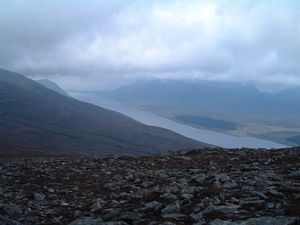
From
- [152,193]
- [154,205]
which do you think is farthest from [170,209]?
[152,193]

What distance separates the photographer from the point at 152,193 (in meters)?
18.7

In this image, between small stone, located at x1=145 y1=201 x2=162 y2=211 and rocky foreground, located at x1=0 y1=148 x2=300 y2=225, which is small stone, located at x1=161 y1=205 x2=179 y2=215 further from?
small stone, located at x1=145 y1=201 x2=162 y2=211

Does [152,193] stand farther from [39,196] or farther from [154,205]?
[39,196]

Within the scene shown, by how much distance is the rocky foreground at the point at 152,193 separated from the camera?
45.9 feet

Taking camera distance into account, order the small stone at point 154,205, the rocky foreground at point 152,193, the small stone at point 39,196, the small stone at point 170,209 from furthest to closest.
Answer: the small stone at point 39,196 < the small stone at point 154,205 < the small stone at point 170,209 < the rocky foreground at point 152,193

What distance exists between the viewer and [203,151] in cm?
3853

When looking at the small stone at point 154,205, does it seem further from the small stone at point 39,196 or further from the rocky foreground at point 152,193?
the small stone at point 39,196

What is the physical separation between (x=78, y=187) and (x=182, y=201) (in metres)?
9.34

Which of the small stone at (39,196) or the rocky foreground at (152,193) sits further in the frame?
the small stone at (39,196)

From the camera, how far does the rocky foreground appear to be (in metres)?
14.0

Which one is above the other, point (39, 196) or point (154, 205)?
point (154, 205)

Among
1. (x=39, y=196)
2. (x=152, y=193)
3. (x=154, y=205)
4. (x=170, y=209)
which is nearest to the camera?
(x=170, y=209)

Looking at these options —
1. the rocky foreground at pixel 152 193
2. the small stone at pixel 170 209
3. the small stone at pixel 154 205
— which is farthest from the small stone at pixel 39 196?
the small stone at pixel 170 209

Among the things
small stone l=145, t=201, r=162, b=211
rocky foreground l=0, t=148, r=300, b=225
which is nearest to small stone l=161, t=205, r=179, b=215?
rocky foreground l=0, t=148, r=300, b=225
